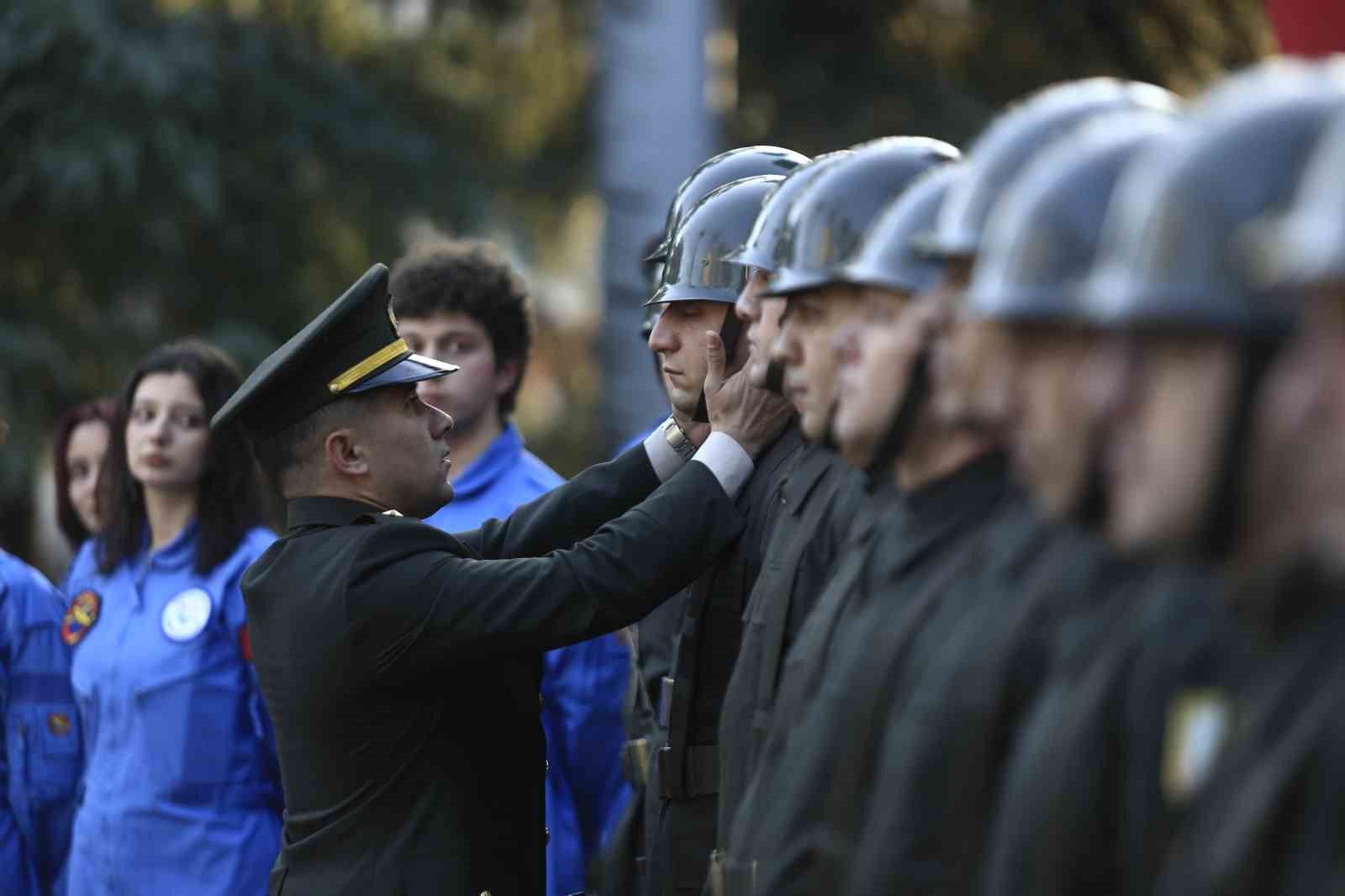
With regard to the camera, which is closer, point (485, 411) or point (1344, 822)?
point (1344, 822)

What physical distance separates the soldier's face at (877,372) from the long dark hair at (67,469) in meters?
4.77

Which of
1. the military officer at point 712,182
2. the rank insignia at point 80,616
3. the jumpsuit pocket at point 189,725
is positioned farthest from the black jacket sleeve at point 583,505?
the rank insignia at point 80,616

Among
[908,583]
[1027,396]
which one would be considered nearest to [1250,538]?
[1027,396]

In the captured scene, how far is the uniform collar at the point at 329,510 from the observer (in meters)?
4.67

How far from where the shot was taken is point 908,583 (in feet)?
10.4

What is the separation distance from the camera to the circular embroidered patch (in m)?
6.00

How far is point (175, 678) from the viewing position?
5945mm

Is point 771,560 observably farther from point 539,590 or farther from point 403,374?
point 403,374

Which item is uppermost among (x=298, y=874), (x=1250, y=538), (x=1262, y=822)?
(x=1250, y=538)

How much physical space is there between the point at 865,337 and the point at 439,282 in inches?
129

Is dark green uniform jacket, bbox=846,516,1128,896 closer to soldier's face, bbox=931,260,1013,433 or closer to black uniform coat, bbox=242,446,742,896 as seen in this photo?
soldier's face, bbox=931,260,1013,433

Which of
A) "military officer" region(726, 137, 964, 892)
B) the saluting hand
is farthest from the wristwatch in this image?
"military officer" region(726, 137, 964, 892)

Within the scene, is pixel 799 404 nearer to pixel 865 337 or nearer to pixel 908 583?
pixel 865 337

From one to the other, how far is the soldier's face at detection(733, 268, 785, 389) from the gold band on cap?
0.84 metres
